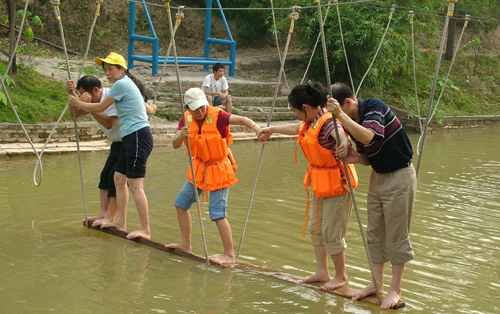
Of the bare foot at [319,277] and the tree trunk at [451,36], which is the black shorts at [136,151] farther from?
the tree trunk at [451,36]

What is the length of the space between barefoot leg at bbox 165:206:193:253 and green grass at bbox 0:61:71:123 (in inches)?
256

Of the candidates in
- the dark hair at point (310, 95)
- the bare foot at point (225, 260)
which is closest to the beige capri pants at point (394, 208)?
the dark hair at point (310, 95)

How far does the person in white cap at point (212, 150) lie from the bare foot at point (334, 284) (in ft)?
2.96

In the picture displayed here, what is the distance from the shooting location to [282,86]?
1656cm

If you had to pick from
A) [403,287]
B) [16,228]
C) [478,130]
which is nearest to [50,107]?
[16,228]

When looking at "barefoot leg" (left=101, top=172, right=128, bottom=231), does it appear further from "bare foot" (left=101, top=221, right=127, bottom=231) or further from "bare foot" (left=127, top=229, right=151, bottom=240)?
"bare foot" (left=127, top=229, right=151, bottom=240)

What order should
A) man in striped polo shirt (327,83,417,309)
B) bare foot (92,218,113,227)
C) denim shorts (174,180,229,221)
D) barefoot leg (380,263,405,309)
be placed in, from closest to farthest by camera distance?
man in striped polo shirt (327,83,417,309), barefoot leg (380,263,405,309), denim shorts (174,180,229,221), bare foot (92,218,113,227)

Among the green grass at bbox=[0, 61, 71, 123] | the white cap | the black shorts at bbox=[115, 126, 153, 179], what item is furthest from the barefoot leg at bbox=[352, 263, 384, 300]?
the green grass at bbox=[0, 61, 71, 123]

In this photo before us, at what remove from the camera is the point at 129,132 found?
493cm

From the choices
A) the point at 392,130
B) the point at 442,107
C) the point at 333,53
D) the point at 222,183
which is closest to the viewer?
the point at 392,130

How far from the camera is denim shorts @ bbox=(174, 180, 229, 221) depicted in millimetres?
4457

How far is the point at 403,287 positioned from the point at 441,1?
16290 millimetres

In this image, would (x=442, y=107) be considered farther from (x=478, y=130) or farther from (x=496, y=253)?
(x=496, y=253)

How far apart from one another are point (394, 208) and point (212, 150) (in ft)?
5.28
